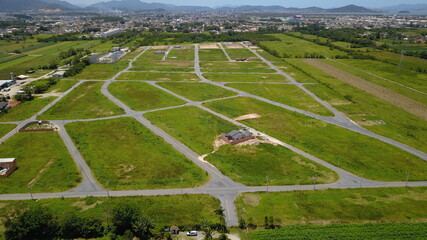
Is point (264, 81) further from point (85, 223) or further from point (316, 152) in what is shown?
point (85, 223)

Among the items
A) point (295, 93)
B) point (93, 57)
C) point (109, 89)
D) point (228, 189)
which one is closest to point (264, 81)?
point (295, 93)

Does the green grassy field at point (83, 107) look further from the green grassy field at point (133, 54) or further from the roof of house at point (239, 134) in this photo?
the green grassy field at point (133, 54)

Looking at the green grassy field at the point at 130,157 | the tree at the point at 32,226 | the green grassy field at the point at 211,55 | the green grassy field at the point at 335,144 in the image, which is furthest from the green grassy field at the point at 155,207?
the green grassy field at the point at 211,55

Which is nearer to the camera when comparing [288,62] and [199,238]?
[199,238]

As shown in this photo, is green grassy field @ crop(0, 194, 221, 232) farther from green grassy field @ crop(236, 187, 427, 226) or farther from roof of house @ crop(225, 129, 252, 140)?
roof of house @ crop(225, 129, 252, 140)

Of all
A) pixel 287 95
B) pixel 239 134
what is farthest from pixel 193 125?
pixel 287 95

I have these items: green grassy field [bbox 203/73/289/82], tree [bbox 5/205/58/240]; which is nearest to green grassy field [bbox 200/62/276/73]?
green grassy field [bbox 203/73/289/82]

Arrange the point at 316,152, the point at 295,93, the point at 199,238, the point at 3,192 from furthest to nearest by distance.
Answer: the point at 295,93 → the point at 316,152 → the point at 3,192 → the point at 199,238
